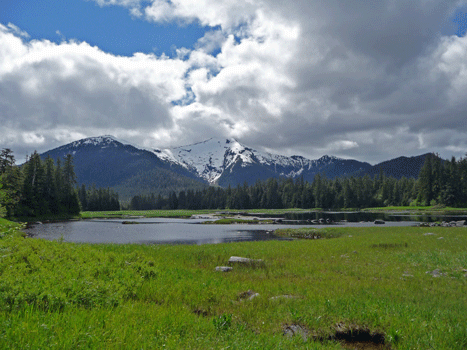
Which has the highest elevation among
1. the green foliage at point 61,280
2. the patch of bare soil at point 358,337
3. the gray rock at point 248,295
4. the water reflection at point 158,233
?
the green foliage at point 61,280

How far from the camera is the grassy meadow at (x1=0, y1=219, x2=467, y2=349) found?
647 cm

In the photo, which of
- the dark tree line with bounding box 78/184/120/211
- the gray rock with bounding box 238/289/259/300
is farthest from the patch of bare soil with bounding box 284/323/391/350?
the dark tree line with bounding box 78/184/120/211

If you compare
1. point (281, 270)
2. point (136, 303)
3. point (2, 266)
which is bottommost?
point (281, 270)

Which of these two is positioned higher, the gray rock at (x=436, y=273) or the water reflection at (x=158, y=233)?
the gray rock at (x=436, y=273)

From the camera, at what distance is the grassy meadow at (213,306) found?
255 inches

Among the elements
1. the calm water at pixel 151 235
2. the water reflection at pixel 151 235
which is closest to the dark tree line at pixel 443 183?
the calm water at pixel 151 235

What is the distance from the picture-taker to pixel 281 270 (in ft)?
57.2

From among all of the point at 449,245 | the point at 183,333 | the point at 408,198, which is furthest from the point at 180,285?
the point at 408,198

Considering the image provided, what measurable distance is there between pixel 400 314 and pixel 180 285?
8.01m

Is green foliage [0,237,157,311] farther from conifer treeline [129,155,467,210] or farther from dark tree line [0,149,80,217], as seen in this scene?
conifer treeline [129,155,467,210]

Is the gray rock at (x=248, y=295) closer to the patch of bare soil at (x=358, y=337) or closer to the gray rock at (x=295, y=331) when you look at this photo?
the gray rock at (x=295, y=331)

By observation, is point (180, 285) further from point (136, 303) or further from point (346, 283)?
point (346, 283)

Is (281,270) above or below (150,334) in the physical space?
below

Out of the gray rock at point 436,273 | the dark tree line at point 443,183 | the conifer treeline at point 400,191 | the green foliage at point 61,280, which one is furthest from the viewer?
the conifer treeline at point 400,191
